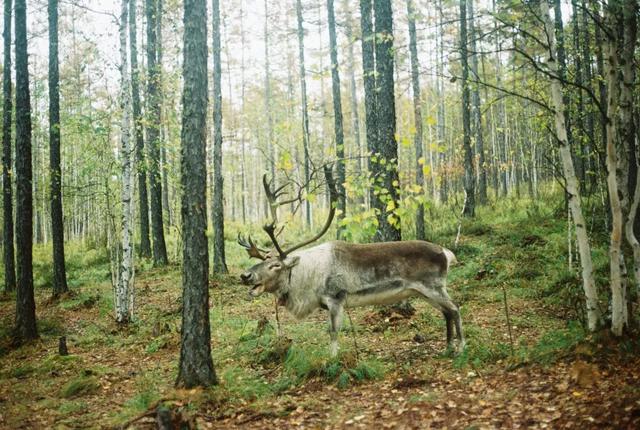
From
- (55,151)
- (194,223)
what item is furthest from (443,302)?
(55,151)

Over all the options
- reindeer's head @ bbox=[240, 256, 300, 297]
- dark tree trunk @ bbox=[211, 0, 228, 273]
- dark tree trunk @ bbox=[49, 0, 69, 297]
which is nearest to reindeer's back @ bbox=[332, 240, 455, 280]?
reindeer's head @ bbox=[240, 256, 300, 297]

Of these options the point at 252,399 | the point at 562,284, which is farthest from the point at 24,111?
the point at 562,284

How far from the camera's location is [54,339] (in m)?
10.1

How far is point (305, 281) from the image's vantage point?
7383 millimetres

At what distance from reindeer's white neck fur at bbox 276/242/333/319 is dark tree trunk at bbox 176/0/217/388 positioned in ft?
5.43

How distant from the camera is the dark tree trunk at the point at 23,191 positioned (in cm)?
978

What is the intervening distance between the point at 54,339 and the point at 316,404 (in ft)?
23.8

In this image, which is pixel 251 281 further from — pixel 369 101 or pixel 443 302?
pixel 369 101

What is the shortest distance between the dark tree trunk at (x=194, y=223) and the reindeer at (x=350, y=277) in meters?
1.16

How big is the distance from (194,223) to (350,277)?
2.54 metres

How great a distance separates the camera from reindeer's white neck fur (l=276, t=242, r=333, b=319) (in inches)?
288

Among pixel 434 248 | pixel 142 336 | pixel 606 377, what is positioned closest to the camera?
pixel 606 377

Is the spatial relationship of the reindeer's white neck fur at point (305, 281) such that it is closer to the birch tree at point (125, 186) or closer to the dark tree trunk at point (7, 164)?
the birch tree at point (125, 186)

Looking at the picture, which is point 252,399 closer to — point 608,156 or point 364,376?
point 364,376
